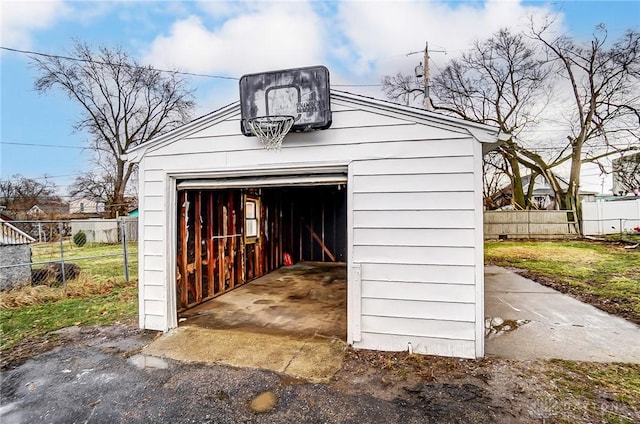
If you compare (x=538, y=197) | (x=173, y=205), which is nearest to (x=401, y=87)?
(x=538, y=197)

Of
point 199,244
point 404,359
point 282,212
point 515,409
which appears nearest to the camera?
point 515,409

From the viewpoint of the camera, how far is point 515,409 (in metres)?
2.37

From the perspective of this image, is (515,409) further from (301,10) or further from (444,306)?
(301,10)

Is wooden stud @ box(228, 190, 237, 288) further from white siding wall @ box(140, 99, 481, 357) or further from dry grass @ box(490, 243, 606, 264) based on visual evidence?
dry grass @ box(490, 243, 606, 264)

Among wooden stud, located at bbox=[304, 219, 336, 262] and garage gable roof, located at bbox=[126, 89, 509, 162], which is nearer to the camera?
garage gable roof, located at bbox=[126, 89, 509, 162]

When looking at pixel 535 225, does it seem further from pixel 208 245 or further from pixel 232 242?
pixel 208 245

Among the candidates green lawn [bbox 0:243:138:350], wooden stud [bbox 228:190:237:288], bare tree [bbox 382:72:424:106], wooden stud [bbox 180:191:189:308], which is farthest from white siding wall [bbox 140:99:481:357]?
bare tree [bbox 382:72:424:106]

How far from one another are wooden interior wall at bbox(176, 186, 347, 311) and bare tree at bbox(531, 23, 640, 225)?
12.0 m

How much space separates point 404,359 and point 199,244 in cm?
349

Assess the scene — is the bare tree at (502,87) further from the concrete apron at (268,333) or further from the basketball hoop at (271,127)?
the basketball hoop at (271,127)

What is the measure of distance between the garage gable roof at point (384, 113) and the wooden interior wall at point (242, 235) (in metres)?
0.77

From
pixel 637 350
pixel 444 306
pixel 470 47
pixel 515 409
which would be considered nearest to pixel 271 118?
pixel 444 306

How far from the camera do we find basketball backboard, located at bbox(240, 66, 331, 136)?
3457 mm

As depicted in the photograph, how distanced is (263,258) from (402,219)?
5.24 metres
